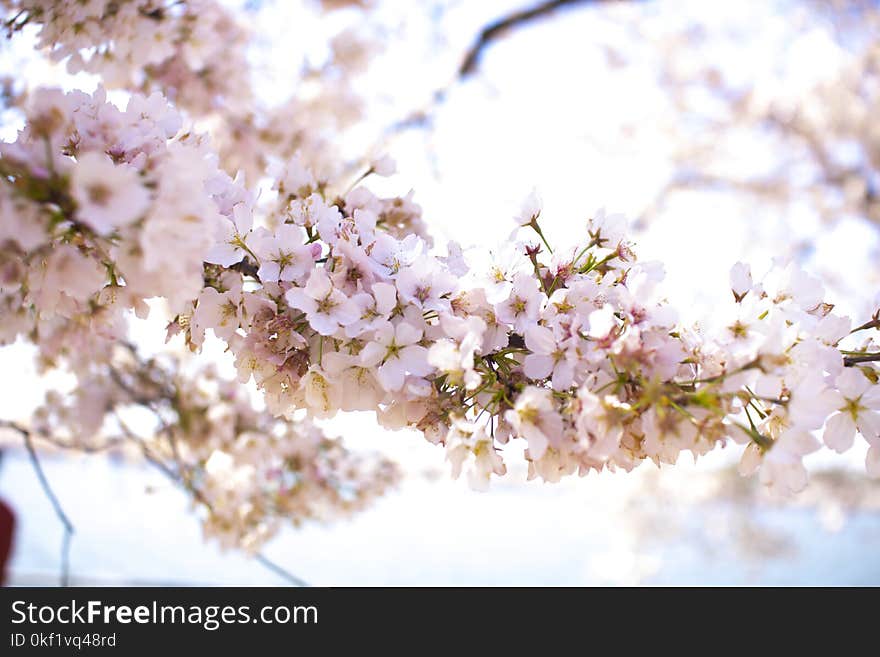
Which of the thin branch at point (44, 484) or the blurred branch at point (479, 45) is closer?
the thin branch at point (44, 484)

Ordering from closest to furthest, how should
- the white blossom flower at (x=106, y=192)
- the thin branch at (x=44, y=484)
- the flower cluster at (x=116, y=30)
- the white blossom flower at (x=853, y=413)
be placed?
the white blossom flower at (x=106, y=192)
the white blossom flower at (x=853, y=413)
the flower cluster at (x=116, y=30)
the thin branch at (x=44, y=484)

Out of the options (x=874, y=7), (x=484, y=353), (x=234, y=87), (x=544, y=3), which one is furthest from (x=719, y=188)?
(x=484, y=353)

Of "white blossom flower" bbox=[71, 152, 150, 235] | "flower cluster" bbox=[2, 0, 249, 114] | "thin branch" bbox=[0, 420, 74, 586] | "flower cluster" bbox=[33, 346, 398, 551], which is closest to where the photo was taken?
"white blossom flower" bbox=[71, 152, 150, 235]

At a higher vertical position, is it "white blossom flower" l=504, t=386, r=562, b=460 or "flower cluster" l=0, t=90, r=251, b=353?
"flower cluster" l=0, t=90, r=251, b=353

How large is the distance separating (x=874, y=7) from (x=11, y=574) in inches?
203

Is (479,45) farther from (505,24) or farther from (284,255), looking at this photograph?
(284,255)

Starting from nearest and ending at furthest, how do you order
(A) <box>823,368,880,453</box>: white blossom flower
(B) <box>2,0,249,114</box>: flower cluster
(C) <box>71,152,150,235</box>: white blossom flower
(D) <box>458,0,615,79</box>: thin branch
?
(C) <box>71,152,150,235</box>: white blossom flower
(A) <box>823,368,880,453</box>: white blossom flower
(B) <box>2,0,249,114</box>: flower cluster
(D) <box>458,0,615,79</box>: thin branch

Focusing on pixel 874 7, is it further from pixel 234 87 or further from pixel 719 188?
pixel 234 87

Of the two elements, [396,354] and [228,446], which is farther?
[228,446]

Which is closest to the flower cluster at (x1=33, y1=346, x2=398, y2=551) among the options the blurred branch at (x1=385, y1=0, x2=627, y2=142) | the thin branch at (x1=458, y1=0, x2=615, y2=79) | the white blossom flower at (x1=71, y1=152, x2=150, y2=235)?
the white blossom flower at (x1=71, y1=152, x2=150, y2=235)

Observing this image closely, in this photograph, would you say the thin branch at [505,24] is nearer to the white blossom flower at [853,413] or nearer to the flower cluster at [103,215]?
the flower cluster at [103,215]

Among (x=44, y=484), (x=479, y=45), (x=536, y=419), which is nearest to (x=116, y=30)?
(x=44, y=484)

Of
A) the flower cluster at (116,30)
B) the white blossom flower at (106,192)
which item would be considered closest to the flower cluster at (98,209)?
the white blossom flower at (106,192)

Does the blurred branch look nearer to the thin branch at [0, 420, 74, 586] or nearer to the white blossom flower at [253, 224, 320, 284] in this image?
the thin branch at [0, 420, 74, 586]
